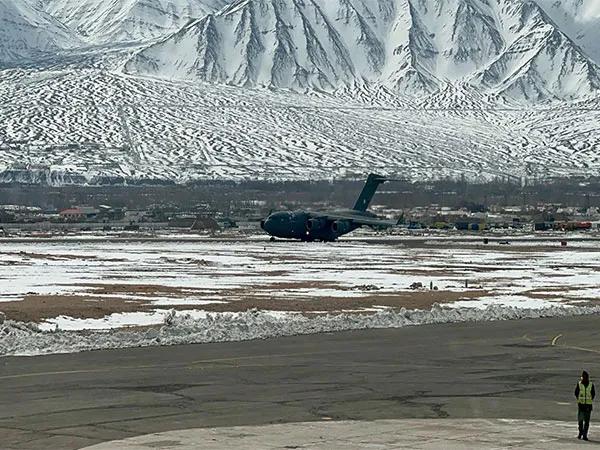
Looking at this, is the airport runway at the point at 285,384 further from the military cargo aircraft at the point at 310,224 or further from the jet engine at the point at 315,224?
the jet engine at the point at 315,224

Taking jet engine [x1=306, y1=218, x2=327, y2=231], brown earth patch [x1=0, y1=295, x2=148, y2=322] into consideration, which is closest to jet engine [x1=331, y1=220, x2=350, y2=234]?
jet engine [x1=306, y1=218, x2=327, y2=231]

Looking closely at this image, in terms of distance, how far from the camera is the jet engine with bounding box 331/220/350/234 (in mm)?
147500

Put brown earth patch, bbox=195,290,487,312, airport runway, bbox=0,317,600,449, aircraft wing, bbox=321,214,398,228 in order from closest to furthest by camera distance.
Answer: airport runway, bbox=0,317,600,449 < brown earth patch, bbox=195,290,487,312 < aircraft wing, bbox=321,214,398,228

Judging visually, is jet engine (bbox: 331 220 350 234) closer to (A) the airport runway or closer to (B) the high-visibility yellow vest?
(A) the airport runway

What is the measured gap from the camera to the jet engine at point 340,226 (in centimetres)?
14750

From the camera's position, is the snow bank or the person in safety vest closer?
the person in safety vest

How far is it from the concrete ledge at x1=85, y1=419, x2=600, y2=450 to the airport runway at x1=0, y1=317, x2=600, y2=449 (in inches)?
33.9

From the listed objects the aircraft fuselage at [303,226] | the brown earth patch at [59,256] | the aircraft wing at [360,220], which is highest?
the aircraft wing at [360,220]

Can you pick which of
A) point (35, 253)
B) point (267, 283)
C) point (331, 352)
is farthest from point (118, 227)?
point (331, 352)

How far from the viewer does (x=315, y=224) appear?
5738 inches

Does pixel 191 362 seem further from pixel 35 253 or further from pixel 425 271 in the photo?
pixel 35 253

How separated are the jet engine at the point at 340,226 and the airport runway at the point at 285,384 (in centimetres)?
9422

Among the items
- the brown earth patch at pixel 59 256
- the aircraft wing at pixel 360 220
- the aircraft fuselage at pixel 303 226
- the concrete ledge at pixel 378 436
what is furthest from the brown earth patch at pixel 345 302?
the aircraft wing at pixel 360 220

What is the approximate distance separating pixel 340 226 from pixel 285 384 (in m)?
108
